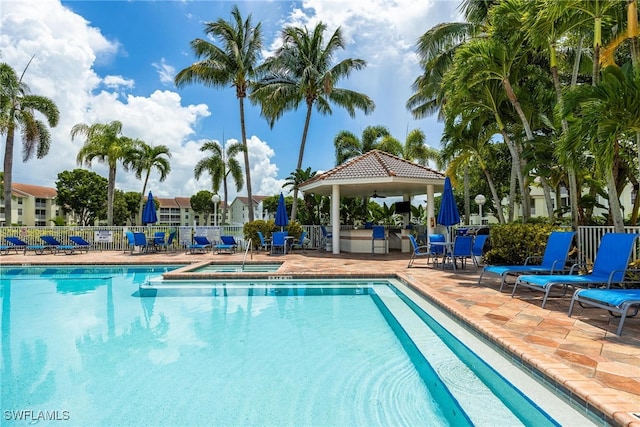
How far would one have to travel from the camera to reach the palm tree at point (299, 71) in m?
21.0

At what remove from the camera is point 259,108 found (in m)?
22.8

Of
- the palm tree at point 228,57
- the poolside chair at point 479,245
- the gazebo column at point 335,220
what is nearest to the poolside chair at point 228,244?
the gazebo column at point 335,220

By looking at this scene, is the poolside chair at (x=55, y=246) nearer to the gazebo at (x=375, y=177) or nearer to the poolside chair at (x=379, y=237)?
the gazebo at (x=375, y=177)

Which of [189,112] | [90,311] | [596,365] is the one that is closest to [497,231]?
[596,365]

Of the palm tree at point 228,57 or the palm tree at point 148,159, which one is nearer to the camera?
the palm tree at point 228,57

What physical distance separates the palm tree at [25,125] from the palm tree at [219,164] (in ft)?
37.0

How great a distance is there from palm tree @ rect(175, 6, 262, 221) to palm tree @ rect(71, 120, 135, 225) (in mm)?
7683

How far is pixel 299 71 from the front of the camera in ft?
70.2

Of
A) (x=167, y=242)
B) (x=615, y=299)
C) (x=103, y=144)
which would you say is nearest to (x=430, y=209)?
(x=615, y=299)

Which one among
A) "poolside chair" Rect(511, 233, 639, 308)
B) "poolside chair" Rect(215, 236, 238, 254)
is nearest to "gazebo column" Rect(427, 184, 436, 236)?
"poolside chair" Rect(215, 236, 238, 254)

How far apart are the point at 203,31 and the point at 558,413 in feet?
77.7

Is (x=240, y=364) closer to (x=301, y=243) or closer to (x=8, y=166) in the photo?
(x=301, y=243)

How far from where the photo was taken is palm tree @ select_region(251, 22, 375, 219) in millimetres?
20969

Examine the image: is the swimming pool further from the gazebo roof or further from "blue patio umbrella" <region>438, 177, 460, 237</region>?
the gazebo roof
